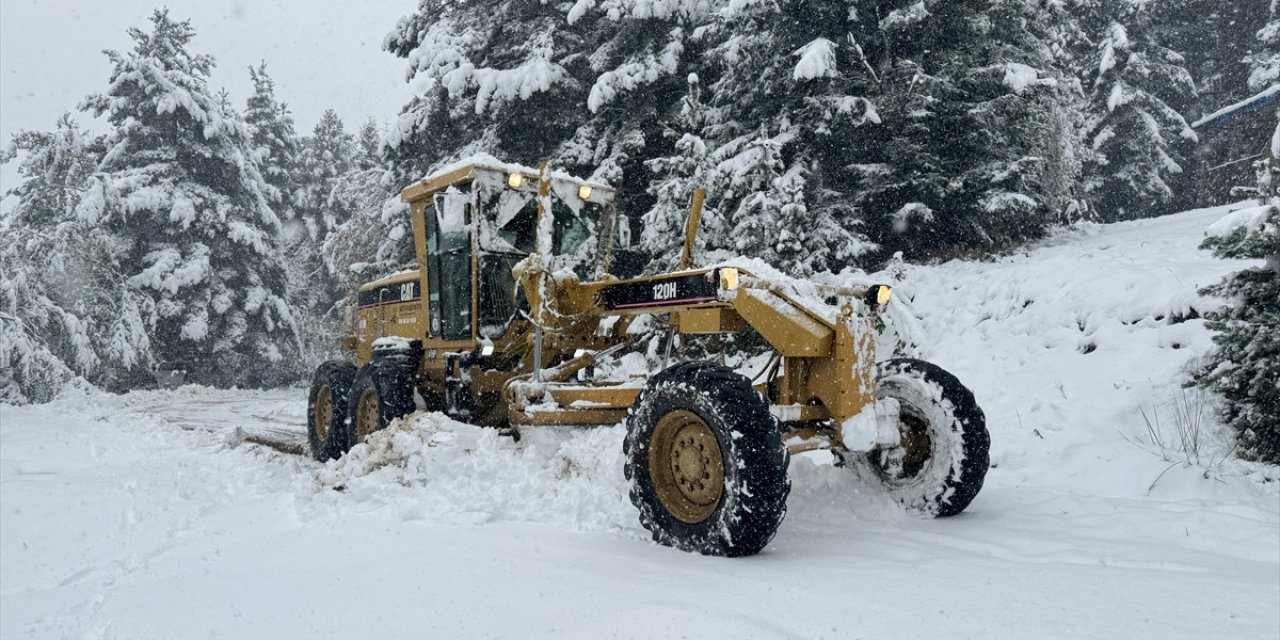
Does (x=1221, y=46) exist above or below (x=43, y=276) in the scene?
above

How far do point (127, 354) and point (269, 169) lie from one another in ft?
36.7

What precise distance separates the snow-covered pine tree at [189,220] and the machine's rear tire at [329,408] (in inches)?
600

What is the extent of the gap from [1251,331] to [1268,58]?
31.5 meters

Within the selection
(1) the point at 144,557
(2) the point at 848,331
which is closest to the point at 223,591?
(1) the point at 144,557

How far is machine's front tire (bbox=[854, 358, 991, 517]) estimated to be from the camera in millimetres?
5000

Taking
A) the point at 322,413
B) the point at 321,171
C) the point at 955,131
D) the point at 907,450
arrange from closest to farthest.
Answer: the point at 907,450 < the point at 322,413 < the point at 955,131 < the point at 321,171

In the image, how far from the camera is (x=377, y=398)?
25.9ft

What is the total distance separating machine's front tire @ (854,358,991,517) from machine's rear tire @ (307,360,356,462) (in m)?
5.54

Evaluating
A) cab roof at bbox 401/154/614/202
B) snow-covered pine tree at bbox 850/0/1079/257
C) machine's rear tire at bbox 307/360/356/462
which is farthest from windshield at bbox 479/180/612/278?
snow-covered pine tree at bbox 850/0/1079/257

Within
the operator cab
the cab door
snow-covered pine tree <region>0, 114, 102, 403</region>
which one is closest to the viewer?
the cab door

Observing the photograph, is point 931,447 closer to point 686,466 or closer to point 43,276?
point 686,466

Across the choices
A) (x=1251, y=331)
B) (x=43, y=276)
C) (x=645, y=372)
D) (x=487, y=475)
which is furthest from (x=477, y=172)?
(x=43, y=276)

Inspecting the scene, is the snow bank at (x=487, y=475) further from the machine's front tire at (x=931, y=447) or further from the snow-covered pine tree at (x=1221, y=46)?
the snow-covered pine tree at (x=1221, y=46)

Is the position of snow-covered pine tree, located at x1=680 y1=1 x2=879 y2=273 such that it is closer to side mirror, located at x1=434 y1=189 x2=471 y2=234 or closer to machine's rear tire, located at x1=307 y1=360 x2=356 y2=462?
side mirror, located at x1=434 y1=189 x2=471 y2=234
